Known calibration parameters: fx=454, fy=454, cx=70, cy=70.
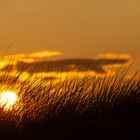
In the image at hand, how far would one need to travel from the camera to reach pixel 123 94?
18.3 ft

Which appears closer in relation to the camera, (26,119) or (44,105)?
(26,119)

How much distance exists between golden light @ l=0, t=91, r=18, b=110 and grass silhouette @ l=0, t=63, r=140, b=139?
0.18 ft

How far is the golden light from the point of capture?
4602mm

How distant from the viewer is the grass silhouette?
418cm

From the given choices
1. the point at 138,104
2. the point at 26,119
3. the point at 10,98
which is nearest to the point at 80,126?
the point at 26,119

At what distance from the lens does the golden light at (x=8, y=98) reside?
15.1 ft

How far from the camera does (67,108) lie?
4.79 metres

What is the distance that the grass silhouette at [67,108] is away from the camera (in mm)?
4176

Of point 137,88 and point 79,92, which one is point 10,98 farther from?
point 137,88

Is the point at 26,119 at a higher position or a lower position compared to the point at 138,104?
lower

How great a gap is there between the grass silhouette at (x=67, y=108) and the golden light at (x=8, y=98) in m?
0.06

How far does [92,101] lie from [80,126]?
0.90 metres

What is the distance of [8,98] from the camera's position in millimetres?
4691

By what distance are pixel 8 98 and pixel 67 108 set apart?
2.06 feet
